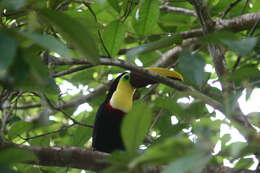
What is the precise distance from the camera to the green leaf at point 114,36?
2.65m

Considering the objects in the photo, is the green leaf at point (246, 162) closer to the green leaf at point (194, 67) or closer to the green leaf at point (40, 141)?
the green leaf at point (194, 67)

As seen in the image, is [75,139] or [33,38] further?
[75,139]

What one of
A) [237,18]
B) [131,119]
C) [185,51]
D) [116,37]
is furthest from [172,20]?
[131,119]

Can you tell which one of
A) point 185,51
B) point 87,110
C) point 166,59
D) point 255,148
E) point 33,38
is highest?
point 33,38

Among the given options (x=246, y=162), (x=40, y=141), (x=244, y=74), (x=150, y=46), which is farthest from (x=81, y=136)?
(x=244, y=74)

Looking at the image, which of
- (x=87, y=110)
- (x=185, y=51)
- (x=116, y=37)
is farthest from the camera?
(x=87, y=110)

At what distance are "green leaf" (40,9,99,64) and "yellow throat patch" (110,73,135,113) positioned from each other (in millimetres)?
2544

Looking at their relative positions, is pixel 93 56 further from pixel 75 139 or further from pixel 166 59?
pixel 166 59

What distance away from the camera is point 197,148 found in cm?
126

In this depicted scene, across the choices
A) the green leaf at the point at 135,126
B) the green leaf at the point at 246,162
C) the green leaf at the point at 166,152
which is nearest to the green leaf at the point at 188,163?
the green leaf at the point at 166,152

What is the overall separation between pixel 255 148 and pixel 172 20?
2109 millimetres

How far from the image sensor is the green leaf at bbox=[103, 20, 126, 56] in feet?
8.68

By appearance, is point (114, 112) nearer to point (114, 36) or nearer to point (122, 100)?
point (122, 100)

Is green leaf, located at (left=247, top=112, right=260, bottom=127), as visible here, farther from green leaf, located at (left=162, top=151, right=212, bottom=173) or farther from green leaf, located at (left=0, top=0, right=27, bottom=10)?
Result: green leaf, located at (left=0, top=0, right=27, bottom=10)
